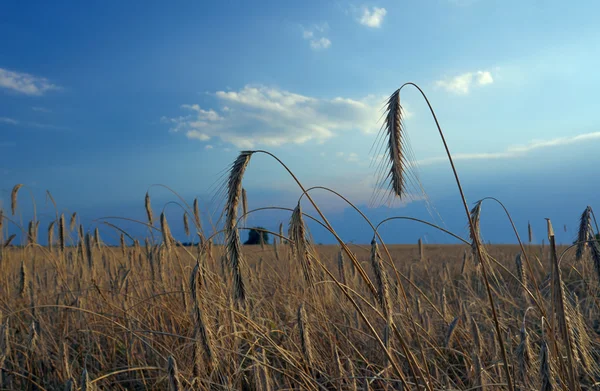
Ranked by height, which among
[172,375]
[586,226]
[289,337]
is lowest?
[289,337]

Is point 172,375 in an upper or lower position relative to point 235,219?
lower

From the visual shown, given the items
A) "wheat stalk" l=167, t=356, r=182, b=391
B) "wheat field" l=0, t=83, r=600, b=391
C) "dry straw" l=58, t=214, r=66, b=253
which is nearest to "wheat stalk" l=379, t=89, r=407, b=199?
"wheat field" l=0, t=83, r=600, b=391

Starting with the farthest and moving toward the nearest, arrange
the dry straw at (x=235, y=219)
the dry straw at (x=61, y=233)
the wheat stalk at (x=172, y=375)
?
the dry straw at (x=61, y=233) → the dry straw at (x=235, y=219) → the wheat stalk at (x=172, y=375)

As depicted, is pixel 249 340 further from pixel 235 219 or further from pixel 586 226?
pixel 586 226

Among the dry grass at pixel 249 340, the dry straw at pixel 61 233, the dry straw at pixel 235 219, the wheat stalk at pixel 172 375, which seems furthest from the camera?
the dry straw at pixel 61 233

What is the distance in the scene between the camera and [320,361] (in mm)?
2918

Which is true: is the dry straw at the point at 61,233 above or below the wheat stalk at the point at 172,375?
above

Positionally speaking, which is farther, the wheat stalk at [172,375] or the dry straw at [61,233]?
the dry straw at [61,233]

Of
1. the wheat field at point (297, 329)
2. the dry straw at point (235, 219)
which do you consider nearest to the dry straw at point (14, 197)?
the wheat field at point (297, 329)

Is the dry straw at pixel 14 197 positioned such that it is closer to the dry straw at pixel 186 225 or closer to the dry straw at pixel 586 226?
the dry straw at pixel 186 225

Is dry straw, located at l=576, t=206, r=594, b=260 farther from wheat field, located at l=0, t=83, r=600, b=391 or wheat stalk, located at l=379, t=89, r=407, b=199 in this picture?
wheat stalk, located at l=379, t=89, r=407, b=199

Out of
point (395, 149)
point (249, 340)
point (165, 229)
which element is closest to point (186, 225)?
point (165, 229)

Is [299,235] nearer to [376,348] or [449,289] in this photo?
Answer: [376,348]

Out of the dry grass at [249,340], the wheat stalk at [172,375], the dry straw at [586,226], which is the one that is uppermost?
the dry straw at [586,226]
